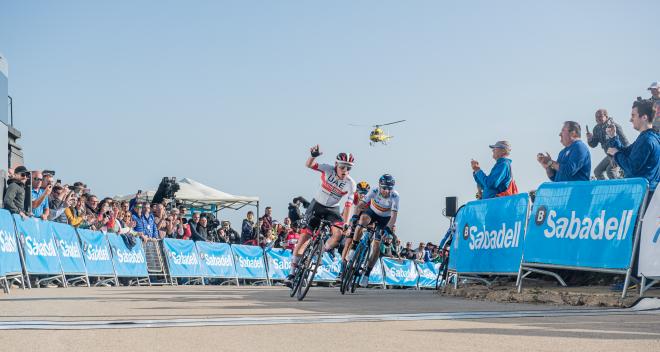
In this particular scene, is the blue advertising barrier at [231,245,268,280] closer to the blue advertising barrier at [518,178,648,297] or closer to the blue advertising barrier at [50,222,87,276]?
the blue advertising barrier at [50,222,87,276]

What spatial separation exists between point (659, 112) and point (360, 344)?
7474mm

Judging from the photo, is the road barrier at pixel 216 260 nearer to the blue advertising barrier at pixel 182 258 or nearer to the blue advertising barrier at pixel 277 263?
the blue advertising barrier at pixel 182 258

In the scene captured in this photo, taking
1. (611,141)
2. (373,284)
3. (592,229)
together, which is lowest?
(373,284)

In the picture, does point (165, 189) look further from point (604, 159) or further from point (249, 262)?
point (604, 159)

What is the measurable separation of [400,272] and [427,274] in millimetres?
1652

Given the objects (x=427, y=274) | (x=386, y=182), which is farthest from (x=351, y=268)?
(x=427, y=274)

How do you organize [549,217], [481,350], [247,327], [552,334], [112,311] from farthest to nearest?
[549,217]
[112,311]
[247,327]
[552,334]
[481,350]

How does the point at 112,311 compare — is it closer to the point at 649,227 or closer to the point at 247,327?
the point at 247,327

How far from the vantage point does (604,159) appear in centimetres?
1526

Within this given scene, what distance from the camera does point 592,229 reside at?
411 inches

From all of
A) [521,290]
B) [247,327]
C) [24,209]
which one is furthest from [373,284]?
[247,327]

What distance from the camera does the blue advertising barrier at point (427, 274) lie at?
2808 centimetres

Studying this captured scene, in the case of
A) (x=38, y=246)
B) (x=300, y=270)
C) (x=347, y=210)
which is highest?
(x=347, y=210)

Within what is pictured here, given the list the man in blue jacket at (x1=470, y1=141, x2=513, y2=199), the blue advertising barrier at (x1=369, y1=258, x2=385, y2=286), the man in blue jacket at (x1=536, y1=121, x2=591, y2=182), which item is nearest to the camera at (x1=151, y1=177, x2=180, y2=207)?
the blue advertising barrier at (x1=369, y1=258, x2=385, y2=286)
